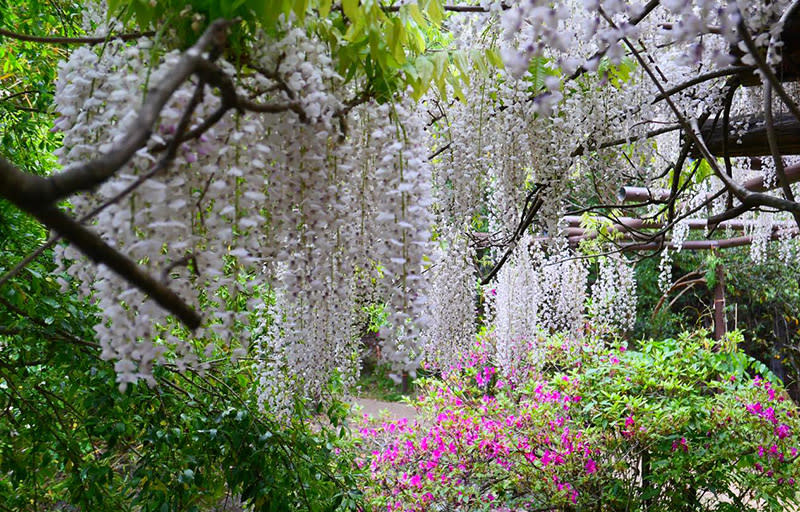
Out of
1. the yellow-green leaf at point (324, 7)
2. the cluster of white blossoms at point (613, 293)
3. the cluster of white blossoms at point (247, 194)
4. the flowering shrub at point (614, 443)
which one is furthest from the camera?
the cluster of white blossoms at point (613, 293)

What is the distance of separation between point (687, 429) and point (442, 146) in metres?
2.75

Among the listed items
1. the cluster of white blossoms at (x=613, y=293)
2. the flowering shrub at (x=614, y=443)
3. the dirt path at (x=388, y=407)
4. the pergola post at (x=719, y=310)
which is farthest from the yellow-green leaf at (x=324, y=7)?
the dirt path at (x=388, y=407)

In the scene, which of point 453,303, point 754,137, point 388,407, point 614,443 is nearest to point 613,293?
point 614,443

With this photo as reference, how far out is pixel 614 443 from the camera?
4.12 meters

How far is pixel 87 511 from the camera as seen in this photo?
2.07 meters

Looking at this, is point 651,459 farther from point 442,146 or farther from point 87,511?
point 87,511

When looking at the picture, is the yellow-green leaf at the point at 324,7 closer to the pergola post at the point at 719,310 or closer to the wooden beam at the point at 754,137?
the wooden beam at the point at 754,137

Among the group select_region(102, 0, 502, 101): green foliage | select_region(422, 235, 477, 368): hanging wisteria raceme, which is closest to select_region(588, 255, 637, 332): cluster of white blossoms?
select_region(422, 235, 477, 368): hanging wisteria raceme

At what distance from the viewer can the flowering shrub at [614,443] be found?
3.80 metres

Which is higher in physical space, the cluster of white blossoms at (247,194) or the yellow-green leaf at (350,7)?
the yellow-green leaf at (350,7)

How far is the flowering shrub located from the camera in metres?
3.80

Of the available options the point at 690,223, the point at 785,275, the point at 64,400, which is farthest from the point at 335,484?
the point at 785,275

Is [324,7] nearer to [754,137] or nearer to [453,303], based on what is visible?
[754,137]

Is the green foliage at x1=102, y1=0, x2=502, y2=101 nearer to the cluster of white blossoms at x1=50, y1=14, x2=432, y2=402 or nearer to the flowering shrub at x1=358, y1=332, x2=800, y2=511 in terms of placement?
the cluster of white blossoms at x1=50, y1=14, x2=432, y2=402
